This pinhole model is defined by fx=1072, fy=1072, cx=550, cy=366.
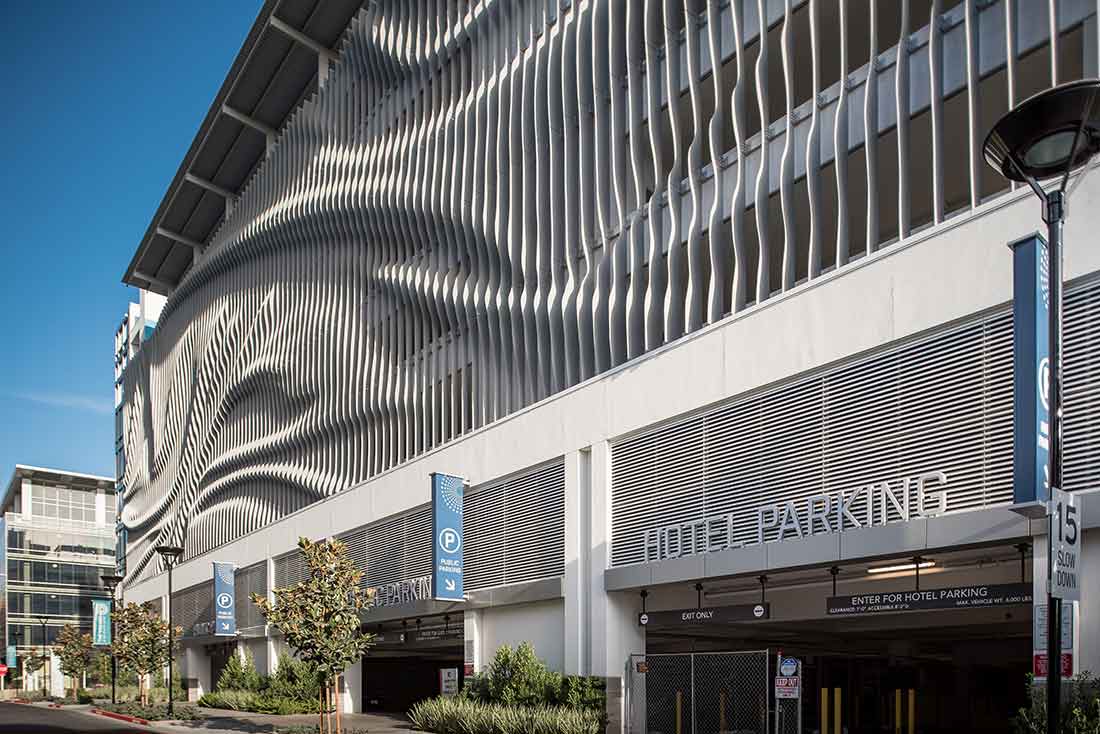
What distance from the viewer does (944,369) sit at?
16.9 metres

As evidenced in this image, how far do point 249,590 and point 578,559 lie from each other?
2956 cm

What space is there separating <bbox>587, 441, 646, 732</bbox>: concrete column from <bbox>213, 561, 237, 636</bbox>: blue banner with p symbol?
3073 cm

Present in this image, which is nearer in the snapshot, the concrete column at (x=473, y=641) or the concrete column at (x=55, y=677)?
the concrete column at (x=473, y=641)

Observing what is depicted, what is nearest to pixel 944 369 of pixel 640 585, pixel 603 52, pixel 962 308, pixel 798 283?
pixel 962 308

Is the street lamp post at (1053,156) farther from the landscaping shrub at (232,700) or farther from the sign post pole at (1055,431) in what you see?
the landscaping shrub at (232,700)

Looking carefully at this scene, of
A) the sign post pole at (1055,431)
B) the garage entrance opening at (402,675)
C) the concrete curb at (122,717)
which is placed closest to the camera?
the sign post pole at (1055,431)

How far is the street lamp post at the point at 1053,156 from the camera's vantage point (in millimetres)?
9078

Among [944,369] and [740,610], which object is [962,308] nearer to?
[944,369]

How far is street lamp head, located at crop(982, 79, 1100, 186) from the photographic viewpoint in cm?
919

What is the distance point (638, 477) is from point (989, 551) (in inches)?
332

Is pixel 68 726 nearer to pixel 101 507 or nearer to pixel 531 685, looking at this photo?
pixel 531 685

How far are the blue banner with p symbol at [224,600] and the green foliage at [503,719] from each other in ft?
85.2

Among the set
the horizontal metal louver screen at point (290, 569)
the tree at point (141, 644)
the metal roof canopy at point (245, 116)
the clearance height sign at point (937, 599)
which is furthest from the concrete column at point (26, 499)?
the clearance height sign at point (937, 599)

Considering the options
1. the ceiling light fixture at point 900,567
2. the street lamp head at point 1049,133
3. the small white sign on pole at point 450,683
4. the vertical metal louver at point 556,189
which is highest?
the vertical metal louver at point 556,189
